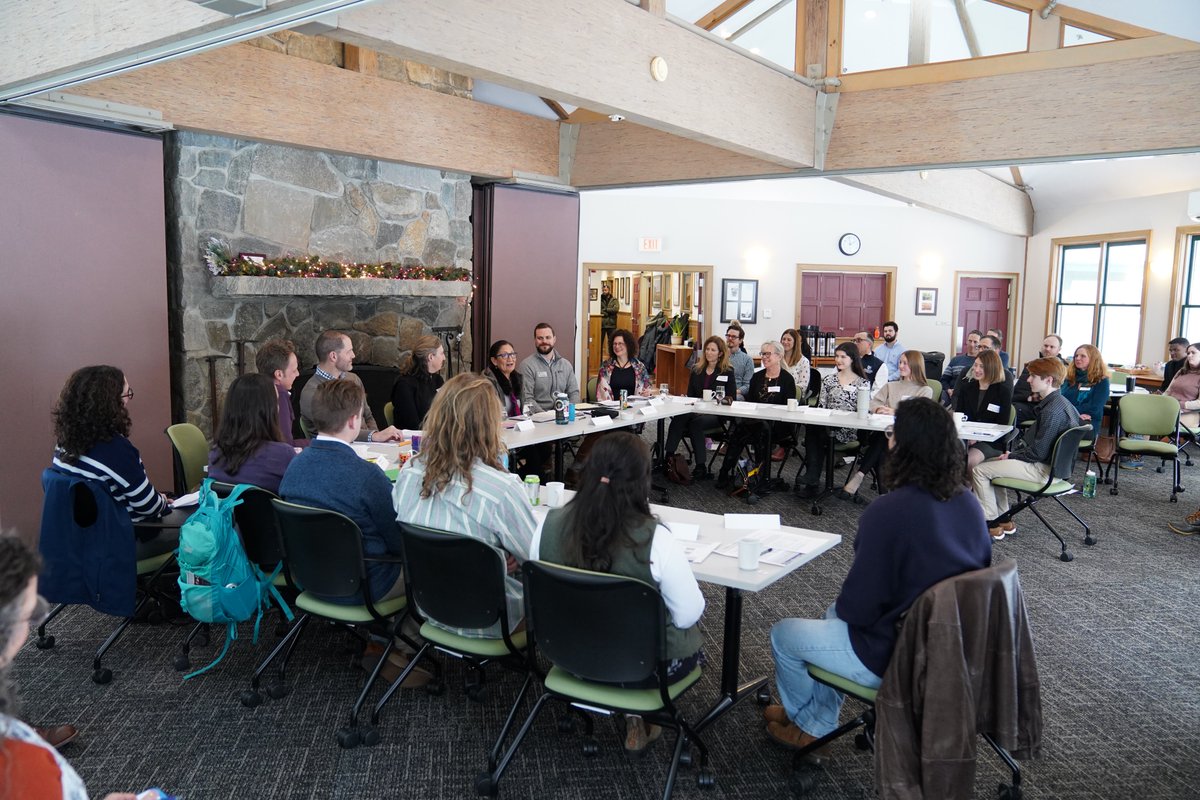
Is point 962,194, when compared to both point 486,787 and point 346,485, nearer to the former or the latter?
point 346,485

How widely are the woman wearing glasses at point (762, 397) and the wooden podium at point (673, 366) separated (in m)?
4.55

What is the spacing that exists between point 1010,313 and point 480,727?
11879mm

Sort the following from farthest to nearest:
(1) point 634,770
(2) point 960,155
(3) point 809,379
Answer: (3) point 809,379 < (2) point 960,155 < (1) point 634,770

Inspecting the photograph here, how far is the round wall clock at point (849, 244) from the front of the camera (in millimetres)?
11797

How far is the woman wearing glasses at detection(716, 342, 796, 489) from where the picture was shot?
6992mm

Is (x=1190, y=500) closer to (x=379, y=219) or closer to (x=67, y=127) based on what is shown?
(x=379, y=219)

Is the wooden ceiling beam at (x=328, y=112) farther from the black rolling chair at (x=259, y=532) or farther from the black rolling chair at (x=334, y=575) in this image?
the black rolling chair at (x=334, y=575)

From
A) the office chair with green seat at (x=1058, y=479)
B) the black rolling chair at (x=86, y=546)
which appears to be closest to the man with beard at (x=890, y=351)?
the office chair with green seat at (x=1058, y=479)

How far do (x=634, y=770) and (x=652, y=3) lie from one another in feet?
13.6

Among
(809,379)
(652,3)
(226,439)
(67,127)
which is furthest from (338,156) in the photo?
(809,379)

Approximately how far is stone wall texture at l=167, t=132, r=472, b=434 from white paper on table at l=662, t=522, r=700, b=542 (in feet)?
12.8

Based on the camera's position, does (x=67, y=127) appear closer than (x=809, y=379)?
Yes

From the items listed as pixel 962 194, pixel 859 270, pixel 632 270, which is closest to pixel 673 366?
pixel 632 270

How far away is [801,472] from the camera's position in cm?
709
